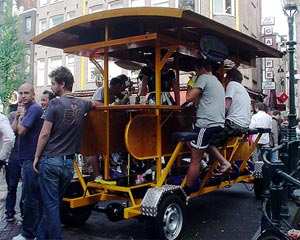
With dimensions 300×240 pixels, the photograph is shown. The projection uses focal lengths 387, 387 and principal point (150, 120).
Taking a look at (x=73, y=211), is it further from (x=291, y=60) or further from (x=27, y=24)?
(x=27, y=24)

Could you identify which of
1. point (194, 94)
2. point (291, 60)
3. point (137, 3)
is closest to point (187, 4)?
point (137, 3)

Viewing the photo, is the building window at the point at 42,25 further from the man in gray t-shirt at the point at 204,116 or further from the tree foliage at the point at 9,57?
the man in gray t-shirt at the point at 204,116

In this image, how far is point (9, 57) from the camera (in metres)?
26.0

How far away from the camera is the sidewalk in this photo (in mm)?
5270

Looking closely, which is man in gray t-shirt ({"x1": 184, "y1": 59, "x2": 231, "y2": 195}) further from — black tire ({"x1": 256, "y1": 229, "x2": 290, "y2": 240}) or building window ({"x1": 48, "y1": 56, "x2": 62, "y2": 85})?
building window ({"x1": 48, "y1": 56, "x2": 62, "y2": 85})

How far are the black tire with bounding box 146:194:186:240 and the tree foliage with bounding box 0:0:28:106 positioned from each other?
22591 mm

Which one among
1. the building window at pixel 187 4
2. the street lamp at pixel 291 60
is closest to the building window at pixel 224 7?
the building window at pixel 187 4

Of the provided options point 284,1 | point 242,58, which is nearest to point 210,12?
point 284,1

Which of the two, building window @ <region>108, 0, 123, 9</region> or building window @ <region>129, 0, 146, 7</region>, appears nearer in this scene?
building window @ <region>129, 0, 146, 7</region>

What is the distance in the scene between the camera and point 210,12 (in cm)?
1962

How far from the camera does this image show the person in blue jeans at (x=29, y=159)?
4.73 metres

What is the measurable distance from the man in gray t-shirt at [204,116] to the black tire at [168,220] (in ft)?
1.54

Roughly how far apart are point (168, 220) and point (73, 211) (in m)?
1.55

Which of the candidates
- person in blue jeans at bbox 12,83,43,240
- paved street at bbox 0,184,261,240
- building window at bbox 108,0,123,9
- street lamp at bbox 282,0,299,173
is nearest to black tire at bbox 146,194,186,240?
paved street at bbox 0,184,261,240
